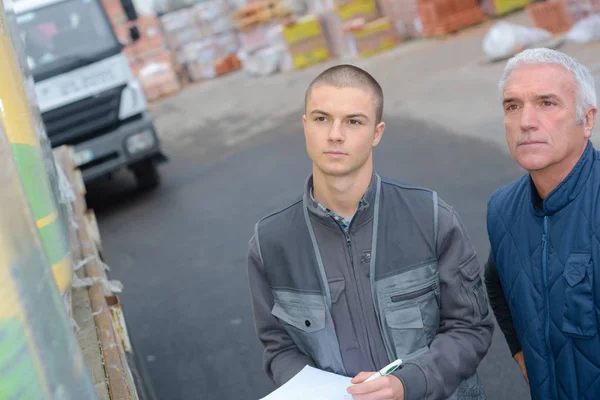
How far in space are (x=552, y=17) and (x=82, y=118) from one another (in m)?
8.30

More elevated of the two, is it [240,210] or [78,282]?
[78,282]

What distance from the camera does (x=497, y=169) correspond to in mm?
6609

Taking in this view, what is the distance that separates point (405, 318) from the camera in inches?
76.3

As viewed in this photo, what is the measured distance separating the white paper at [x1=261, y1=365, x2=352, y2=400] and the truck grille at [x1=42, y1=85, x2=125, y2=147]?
715 cm

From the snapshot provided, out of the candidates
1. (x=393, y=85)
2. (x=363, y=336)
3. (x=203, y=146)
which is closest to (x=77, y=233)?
(x=363, y=336)

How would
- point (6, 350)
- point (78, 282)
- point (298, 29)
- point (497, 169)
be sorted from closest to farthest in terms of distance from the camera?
point (6, 350)
point (78, 282)
point (497, 169)
point (298, 29)

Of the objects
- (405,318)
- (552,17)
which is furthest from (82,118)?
(552,17)

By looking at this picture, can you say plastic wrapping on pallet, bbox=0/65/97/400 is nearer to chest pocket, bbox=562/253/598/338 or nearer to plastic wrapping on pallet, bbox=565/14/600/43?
chest pocket, bbox=562/253/598/338

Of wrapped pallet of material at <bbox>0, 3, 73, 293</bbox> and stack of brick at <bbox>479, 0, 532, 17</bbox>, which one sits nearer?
wrapped pallet of material at <bbox>0, 3, 73, 293</bbox>

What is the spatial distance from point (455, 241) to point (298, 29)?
16.3m

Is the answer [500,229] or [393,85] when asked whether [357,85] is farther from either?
[393,85]

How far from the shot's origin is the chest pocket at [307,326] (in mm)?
1967

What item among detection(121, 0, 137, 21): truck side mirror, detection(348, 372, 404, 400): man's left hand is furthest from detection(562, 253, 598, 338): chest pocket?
detection(121, 0, 137, 21): truck side mirror

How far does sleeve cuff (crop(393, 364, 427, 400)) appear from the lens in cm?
179
